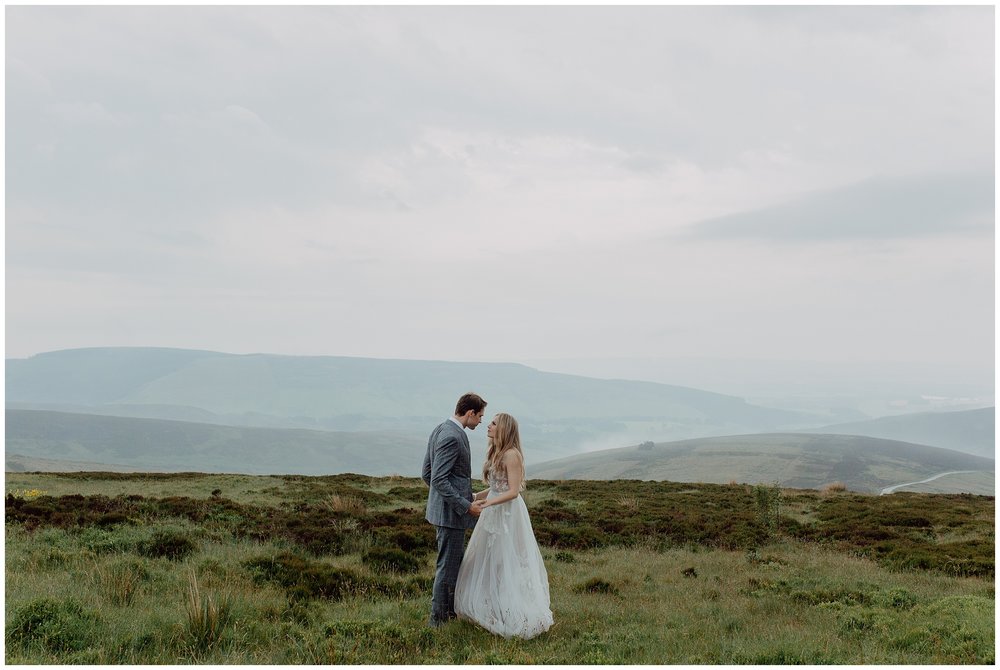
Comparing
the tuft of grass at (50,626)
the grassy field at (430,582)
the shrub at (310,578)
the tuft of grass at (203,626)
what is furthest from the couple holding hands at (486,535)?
the tuft of grass at (50,626)

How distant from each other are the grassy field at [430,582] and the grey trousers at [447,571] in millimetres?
367

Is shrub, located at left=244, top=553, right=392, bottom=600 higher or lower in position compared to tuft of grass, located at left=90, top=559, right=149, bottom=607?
lower

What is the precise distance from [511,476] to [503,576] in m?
1.33

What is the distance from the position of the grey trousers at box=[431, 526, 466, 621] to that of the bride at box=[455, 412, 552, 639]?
11cm

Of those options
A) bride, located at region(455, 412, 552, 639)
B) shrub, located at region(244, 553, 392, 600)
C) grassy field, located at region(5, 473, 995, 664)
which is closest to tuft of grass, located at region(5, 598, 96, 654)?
grassy field, located at region(5, 473, 995, 664)

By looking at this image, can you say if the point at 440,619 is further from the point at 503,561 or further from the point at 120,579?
the point at 120,579

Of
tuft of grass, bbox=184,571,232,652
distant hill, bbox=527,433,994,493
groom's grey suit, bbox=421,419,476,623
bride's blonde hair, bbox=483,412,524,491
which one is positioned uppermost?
bride's blonde hair, bbox=483,412,524,491

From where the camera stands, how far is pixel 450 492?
7.86m

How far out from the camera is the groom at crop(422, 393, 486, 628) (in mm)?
7891

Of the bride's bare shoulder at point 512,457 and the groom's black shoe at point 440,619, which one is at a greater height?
the bride's bare shoulder at point 512,457

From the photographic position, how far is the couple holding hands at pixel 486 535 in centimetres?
797

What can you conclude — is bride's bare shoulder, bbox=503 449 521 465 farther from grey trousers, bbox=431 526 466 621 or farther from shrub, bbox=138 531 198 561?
shrub, bbox=138 531 198 561

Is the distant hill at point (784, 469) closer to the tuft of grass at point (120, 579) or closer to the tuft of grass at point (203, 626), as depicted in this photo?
the tuft of grass at point (120, 579)

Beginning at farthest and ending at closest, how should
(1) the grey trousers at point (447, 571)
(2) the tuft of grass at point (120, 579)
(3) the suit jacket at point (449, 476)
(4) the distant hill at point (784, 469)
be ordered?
(4) the distant hill at point (784, 469), (2) the tuft of grass at point (120, 579), (1) the grey trousers at point (447, 571), (3) the suit jacket at point (449, 476)
